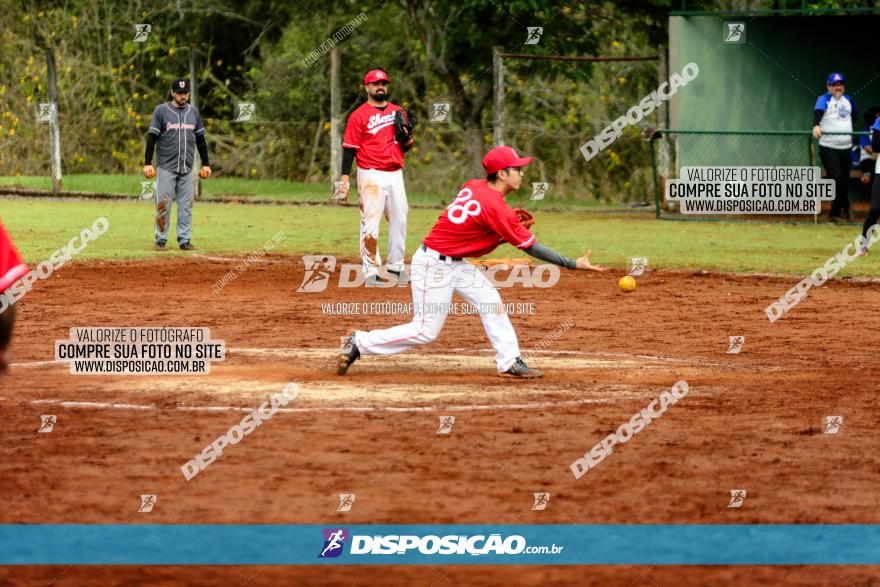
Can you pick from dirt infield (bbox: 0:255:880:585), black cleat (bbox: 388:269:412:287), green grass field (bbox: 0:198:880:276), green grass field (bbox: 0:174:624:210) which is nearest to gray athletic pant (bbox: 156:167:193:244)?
green grass field (bbox: 0:198:880:276)

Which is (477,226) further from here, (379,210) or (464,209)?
(379,210)

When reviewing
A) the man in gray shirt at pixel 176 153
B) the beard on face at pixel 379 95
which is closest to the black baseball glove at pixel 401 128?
the beard on face at pixel 379 95

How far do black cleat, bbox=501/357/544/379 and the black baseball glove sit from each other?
6.01 m

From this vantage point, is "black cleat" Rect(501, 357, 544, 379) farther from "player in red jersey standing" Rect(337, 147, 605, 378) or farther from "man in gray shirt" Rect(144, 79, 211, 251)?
"man in gray shirt" Rect(144, 79, 211, 251)

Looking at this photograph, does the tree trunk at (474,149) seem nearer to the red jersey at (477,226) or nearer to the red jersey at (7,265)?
the red jersey at (477,226)

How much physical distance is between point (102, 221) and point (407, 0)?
9023 mm

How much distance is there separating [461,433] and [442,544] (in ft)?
7.34

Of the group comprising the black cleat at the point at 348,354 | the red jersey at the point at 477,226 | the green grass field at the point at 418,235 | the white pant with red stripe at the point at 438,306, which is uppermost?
the red jersey at the point at 477,226

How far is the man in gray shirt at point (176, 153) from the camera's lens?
63.4 ft

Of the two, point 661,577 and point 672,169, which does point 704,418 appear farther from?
point 672,169

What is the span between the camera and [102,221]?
80.9 ft

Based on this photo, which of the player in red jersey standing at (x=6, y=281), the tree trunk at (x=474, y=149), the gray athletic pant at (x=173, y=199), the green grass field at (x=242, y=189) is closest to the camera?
the player in red jersey standing at (x=6, y=281)

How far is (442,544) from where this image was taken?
259 inches

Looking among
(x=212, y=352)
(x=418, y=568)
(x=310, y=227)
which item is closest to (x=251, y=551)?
(x=418, y=568)
